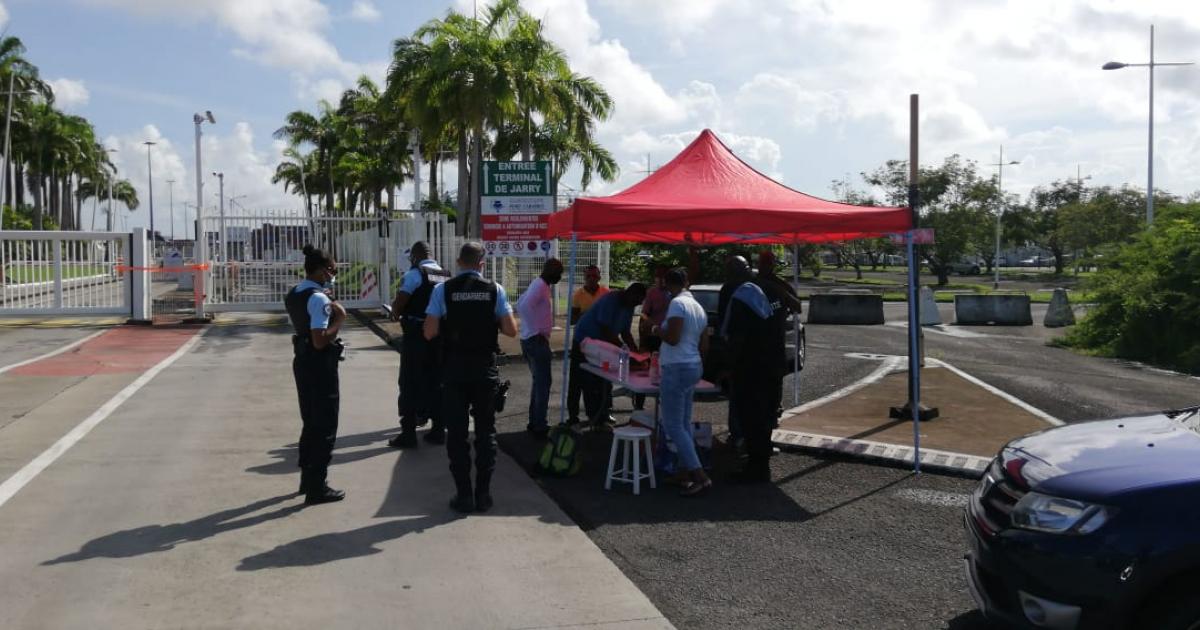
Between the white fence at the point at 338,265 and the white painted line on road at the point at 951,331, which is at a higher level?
the white fence at the point at 338,265

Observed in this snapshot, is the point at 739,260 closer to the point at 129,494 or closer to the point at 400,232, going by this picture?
the point at 129,494

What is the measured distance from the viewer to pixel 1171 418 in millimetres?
4820

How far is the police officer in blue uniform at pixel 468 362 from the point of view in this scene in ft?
21.7

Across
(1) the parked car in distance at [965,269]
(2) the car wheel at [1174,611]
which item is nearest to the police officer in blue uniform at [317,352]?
(2) the car wheel at [1174,611]

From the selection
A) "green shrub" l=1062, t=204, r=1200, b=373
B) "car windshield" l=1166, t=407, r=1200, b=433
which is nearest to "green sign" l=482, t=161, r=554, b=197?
"green shrub" l=1062, t=204, r=1200, b=373

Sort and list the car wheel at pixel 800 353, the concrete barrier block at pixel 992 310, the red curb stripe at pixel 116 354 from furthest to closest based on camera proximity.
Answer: the concrete barrier block at pixel 992 310
the red curb stripe at pixel 116 354
the car wheel at pixel 800 353

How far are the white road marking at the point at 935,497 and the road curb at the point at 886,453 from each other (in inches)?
20.5

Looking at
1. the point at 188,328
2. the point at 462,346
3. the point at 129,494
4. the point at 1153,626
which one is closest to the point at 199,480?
the point at 129,494

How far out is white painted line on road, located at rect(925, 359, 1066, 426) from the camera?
10.1 metres

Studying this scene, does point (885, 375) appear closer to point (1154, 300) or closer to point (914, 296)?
point (914, 296)

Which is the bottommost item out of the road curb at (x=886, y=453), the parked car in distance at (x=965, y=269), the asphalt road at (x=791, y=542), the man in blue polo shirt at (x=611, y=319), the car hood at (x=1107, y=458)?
the asphalt road at (x=791, y=542)

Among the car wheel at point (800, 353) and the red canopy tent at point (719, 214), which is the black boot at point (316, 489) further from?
the car wheel at point (800, 353)

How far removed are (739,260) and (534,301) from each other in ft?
7.52

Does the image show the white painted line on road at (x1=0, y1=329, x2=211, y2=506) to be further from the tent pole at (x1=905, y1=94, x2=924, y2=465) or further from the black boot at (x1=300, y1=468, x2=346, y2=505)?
the tent pole at (x1=905, y1=94, x2=924, y2=465)
